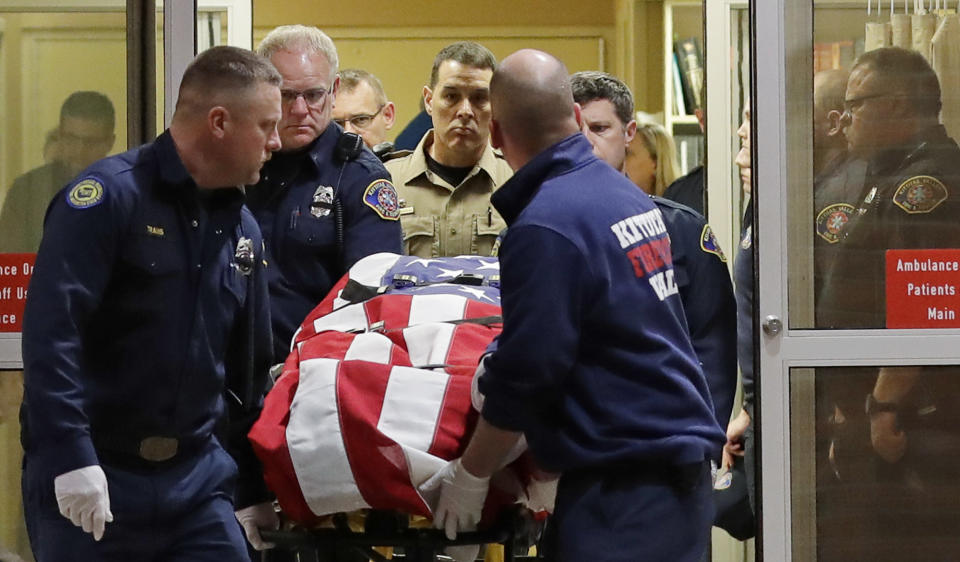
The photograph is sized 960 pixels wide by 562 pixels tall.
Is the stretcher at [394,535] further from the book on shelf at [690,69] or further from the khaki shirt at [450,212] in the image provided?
the book on shelf at [690,69]

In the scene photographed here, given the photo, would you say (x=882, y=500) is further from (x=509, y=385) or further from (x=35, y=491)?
(x=35, y=491)

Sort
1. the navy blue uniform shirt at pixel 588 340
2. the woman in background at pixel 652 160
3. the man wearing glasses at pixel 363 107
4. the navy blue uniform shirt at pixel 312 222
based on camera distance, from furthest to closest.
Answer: the woman in background at pixel 652 160 → the man wearing glasses at pixel 363 107 → the navy blue uniform shirt at pixel 312 222 → the navy blue uniform shirt at pixel 588 340

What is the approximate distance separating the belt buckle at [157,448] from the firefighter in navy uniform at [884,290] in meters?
1.62

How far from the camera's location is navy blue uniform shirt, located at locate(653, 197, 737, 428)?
10.0 ft

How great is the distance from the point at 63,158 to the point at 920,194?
2029 mm

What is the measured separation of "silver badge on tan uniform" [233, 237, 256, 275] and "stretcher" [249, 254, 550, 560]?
0.60 feet

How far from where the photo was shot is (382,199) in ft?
10.6

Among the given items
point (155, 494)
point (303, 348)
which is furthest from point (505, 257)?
point (155, 494)

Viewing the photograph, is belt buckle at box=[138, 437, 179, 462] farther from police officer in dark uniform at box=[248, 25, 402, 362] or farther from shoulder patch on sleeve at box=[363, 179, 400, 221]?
shoulder patch on sleeve at box=[363, 179, 400, 221]

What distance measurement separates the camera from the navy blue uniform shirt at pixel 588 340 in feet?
Answer: 7.28

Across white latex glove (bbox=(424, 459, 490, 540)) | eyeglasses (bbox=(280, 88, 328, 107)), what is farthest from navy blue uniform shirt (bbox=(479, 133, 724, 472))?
eyeglasses (bbox=(280, 88, 328, 107))

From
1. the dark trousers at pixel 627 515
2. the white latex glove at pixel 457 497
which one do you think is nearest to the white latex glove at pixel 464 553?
the white latex glove at pixel 457 497

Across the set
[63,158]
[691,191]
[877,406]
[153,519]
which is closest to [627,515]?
[153,519]

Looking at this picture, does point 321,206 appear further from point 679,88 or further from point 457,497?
point 679,88
